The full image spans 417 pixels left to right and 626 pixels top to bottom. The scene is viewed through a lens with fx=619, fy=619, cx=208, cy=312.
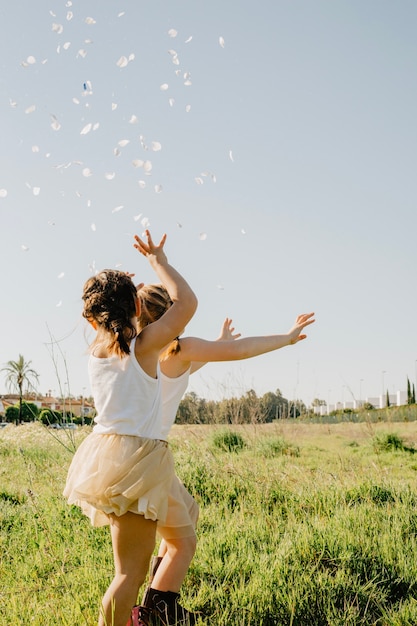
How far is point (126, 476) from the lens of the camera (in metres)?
2.38

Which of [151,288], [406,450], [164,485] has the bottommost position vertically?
[406,450]

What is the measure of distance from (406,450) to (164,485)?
9.07m

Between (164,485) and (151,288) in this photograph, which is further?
(151,288)

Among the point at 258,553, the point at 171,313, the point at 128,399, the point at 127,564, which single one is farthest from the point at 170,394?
the point at 258,553

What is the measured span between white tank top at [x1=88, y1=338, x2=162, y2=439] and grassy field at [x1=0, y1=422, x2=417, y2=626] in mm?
904

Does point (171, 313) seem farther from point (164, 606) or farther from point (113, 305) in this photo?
point (164, 606)

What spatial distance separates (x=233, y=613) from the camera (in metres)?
2.82

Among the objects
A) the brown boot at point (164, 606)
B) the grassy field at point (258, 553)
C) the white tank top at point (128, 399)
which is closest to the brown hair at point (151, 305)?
the white tank top at point (128, 399)

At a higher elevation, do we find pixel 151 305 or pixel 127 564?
pixel 151 305

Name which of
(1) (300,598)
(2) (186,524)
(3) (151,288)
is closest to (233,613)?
(1) (300,598)

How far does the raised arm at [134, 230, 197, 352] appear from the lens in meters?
2.46

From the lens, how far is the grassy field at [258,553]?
2.86 metres

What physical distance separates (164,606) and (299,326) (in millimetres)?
1377

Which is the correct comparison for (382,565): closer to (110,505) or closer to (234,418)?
(110,505)
